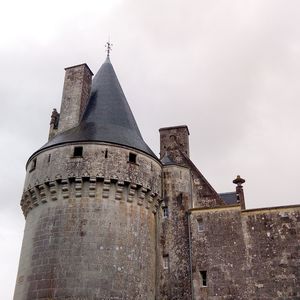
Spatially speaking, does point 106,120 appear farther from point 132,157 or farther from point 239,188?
point 239,188

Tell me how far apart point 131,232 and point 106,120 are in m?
5.30

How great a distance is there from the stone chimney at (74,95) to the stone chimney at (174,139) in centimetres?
454

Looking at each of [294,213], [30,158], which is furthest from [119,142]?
[294,213]

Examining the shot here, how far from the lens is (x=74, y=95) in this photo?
20125 mm

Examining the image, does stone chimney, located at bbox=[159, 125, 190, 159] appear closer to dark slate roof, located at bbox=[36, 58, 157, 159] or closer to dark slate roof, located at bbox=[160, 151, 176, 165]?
dark slate roof, located at bbox=[160, 151, 176, 165]

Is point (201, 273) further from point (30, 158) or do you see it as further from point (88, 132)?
point (30, 158)

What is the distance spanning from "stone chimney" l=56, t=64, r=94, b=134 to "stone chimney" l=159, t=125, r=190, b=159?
14.9 ft

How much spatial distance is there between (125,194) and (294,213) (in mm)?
6911

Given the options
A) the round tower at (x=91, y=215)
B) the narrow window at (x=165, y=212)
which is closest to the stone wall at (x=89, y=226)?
the round tower at (x=91, y=215)

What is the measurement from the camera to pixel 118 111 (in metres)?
19.7

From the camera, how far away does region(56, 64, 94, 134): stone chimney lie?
19.4 metres

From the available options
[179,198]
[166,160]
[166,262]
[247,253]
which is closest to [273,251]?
[247,253]

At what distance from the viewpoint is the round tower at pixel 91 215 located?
15.1 m

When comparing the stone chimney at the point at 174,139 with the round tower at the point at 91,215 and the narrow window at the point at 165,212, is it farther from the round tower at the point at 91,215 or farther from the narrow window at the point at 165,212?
the narrow window at the point at 165,212
